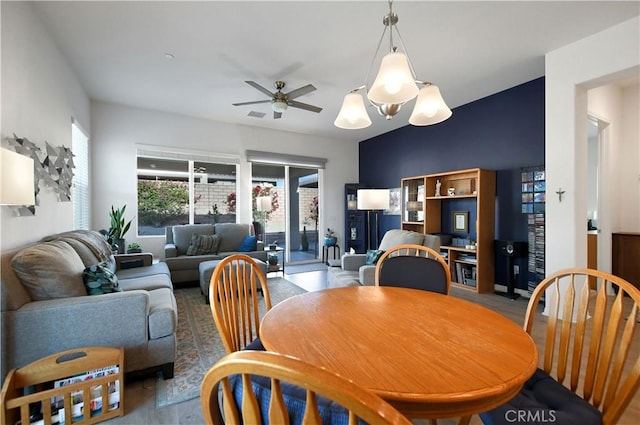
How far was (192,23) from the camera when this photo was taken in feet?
8.13

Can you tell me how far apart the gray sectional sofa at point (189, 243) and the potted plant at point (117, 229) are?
1.89ft

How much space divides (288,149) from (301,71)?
2.72 m

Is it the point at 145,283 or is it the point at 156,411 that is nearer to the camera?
the point at 156,411

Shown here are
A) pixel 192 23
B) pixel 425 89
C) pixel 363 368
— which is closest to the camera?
pixel 363 368

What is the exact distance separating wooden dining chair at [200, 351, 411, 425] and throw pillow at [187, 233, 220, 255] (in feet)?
13.8

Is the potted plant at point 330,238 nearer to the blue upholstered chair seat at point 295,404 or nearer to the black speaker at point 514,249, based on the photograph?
the black speaker at point 514,249

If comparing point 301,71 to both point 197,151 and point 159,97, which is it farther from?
point 197,151

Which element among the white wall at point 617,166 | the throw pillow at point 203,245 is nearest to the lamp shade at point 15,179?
the throw pillow at point 203,245

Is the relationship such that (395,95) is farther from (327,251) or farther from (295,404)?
(327,251)

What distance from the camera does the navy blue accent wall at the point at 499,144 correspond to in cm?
365

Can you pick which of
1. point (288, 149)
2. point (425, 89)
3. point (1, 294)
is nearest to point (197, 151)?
point (288, 149)

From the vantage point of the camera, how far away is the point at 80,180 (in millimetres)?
3822

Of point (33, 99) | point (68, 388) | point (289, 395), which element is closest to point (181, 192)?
point (33, 99)

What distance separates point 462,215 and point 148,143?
529 centimetres
